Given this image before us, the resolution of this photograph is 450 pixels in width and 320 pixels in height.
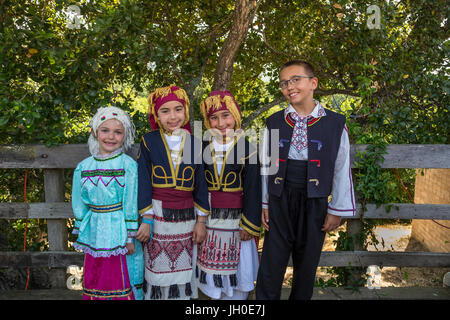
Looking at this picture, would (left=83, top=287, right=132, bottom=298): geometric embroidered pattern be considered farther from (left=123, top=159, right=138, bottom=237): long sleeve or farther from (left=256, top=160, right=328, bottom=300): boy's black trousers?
(left=256, top=160, right=328, bottom=300): boy's black trousers

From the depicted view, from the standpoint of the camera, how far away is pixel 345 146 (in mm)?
2281

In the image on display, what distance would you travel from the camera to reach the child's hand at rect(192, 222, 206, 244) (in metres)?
2.53

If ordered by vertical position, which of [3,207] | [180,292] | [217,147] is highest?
[217,147]

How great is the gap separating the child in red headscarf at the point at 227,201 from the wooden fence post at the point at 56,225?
4.52 feet

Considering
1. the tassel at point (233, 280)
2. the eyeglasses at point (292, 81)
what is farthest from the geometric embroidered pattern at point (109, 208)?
the eyeglasses at point (292, 81)

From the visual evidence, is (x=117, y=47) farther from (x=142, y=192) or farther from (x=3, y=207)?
(x=3, y=207)

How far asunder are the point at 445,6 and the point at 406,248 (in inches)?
239

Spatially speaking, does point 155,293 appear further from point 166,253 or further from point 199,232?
point 199,232

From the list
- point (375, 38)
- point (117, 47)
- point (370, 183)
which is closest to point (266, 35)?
point (375, 38)

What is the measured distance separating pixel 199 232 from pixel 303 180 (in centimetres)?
88

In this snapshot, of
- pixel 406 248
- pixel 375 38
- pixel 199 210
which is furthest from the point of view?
pixel 406 248

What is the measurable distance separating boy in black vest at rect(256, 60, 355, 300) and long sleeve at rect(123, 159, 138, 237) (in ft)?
3.21

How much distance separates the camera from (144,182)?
2.43 m

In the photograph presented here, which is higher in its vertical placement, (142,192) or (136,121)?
(136,121)
